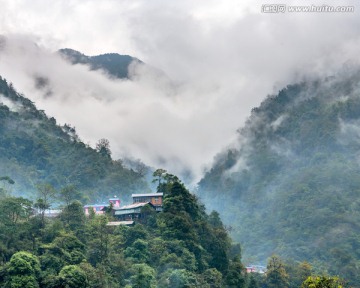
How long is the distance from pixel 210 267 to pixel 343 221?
943 inches

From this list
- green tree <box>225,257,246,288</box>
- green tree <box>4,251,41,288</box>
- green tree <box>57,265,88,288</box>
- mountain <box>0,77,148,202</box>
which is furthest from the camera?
mountain <box>0,77,148,202</box>

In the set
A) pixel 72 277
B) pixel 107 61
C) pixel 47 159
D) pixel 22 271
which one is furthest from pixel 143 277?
pixel 107 61

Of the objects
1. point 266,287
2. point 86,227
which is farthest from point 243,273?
point 86,227

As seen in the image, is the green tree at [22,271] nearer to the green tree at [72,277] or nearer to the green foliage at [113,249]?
the green foliage at [113,249]

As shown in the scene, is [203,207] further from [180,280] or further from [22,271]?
[22,271]

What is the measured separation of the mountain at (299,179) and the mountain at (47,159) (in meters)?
13.3

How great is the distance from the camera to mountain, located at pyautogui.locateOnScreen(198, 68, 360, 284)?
6706 centimetres

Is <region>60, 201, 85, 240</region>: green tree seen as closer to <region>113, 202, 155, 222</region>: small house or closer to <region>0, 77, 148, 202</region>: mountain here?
<region>113, 202, 155, 222</region>: small house

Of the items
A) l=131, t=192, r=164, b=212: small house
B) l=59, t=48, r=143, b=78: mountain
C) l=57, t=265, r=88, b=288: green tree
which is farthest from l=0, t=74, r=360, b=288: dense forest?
l=59, t=48, r=143, b=78: mountain

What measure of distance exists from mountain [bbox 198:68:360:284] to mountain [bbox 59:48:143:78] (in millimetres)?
22213

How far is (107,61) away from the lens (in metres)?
107

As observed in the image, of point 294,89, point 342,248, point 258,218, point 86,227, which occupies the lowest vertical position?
point 86,227

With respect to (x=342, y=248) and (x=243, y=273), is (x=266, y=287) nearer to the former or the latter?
(x=243, y=273)

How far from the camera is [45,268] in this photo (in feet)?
122
